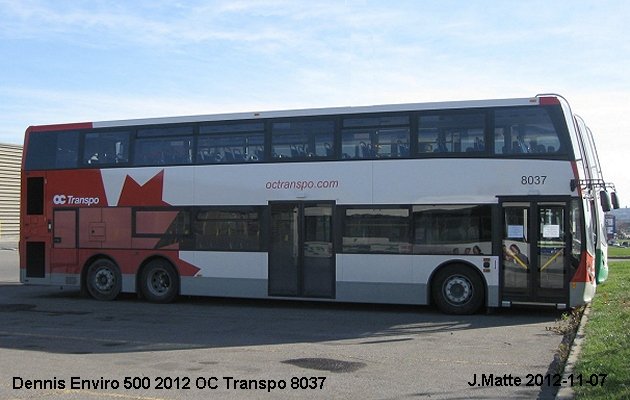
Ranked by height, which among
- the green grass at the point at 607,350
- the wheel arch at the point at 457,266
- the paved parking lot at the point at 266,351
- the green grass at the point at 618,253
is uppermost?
the wheel arch at the point at 457,266

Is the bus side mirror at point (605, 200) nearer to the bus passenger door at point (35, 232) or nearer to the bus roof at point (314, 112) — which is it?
the bus roof at point (314, 112)

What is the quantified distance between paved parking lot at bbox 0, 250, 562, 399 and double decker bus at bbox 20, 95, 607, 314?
0.80m

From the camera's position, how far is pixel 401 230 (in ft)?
47.9

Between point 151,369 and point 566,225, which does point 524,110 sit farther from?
point 151,369

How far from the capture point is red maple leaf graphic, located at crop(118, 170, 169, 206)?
1648 cm

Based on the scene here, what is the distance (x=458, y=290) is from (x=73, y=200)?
932 cm

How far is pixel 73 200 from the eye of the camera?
685 inches

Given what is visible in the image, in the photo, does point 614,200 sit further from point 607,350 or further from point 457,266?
point 607,350

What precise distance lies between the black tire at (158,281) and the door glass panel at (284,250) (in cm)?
261

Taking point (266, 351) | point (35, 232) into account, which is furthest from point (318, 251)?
point (35, 232)

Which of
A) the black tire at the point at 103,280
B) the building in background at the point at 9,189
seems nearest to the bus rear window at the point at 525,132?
the black tire at the point at 103,280

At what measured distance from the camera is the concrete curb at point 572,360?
723cm

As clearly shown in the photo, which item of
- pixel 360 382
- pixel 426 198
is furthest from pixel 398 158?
pixel 360 382

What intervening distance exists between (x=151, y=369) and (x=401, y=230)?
6.92 m
